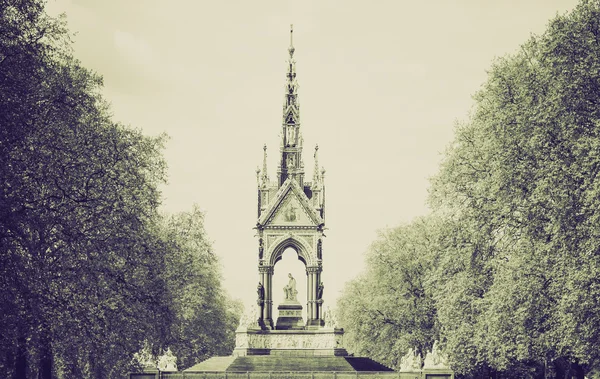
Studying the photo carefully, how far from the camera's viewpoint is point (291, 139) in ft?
224

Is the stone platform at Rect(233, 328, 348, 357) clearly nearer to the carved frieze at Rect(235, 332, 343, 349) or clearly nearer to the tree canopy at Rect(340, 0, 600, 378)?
the carved frieze at Rect(235, 332, 343, 349)

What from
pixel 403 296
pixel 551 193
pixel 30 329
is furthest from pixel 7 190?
pixel 403 296

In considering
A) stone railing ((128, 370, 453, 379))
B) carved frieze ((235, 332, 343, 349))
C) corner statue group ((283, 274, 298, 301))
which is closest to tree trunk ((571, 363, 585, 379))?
stone railing ((128, 370, 453, 379))

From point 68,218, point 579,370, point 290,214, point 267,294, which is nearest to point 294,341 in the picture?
point 267,294

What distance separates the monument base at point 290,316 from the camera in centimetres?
6619

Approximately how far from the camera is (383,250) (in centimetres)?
8194

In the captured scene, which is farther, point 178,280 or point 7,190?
point 178,280

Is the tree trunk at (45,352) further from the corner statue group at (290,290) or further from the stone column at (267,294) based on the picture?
the corner statue group at (290,290)

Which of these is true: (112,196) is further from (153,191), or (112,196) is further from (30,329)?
(30,329)

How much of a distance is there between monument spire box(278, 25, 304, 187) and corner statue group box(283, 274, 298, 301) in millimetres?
6292

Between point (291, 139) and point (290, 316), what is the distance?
36.8 feet

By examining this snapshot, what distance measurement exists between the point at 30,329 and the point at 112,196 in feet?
34.2

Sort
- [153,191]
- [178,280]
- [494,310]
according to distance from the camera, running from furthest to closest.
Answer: [178,280], [153,191], [494,310]

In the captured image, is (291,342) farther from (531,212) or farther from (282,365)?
(531,212)
